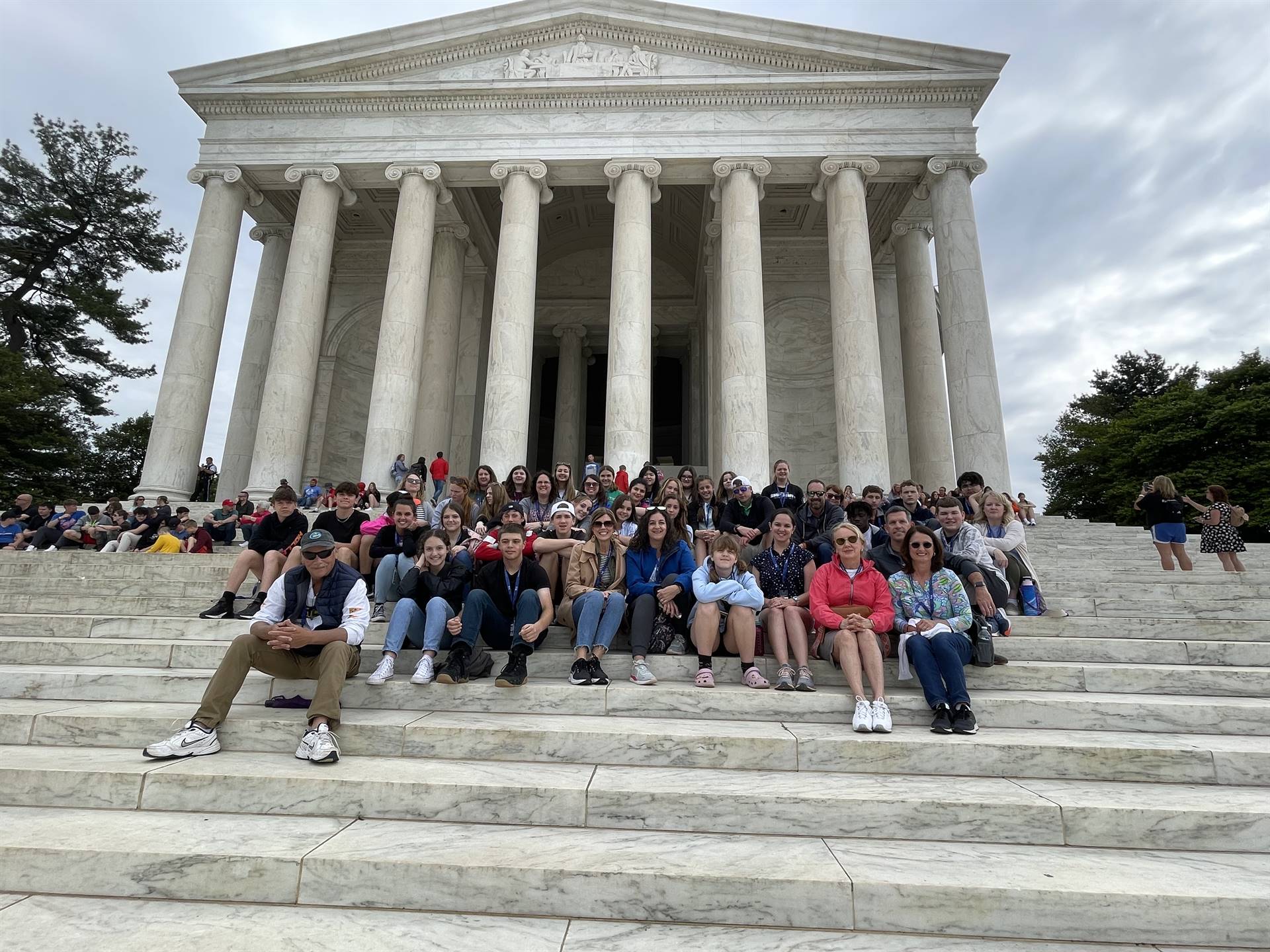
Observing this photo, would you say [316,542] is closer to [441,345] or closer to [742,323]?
[742,323]

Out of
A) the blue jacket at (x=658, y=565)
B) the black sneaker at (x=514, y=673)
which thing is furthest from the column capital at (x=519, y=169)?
the black sneaker at (x=514, y=673)

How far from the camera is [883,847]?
388cm

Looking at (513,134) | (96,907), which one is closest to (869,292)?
(513,134)

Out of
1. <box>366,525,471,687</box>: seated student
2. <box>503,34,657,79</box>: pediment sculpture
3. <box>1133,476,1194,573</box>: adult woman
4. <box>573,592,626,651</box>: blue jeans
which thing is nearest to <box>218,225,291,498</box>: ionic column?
<box>503,34,657,79</box>: pediment sculpture

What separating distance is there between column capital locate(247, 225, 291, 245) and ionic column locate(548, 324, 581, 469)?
11247 millimetres

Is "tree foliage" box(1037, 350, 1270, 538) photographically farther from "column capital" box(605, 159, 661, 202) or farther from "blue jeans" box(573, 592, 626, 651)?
"blue jeans" box(573, 592, 626, 651)

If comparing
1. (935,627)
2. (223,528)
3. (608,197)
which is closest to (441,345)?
(608,197)

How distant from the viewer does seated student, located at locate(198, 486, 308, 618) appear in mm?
8070

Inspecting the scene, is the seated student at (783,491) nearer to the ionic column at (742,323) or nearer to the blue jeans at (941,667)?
the blue jeans at (941,667)

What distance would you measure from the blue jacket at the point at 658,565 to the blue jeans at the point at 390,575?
2.71m

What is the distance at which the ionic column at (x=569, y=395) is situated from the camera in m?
29.1

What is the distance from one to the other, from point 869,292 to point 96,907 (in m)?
20.5

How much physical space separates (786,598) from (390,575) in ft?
15.4

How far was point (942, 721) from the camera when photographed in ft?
17.2
